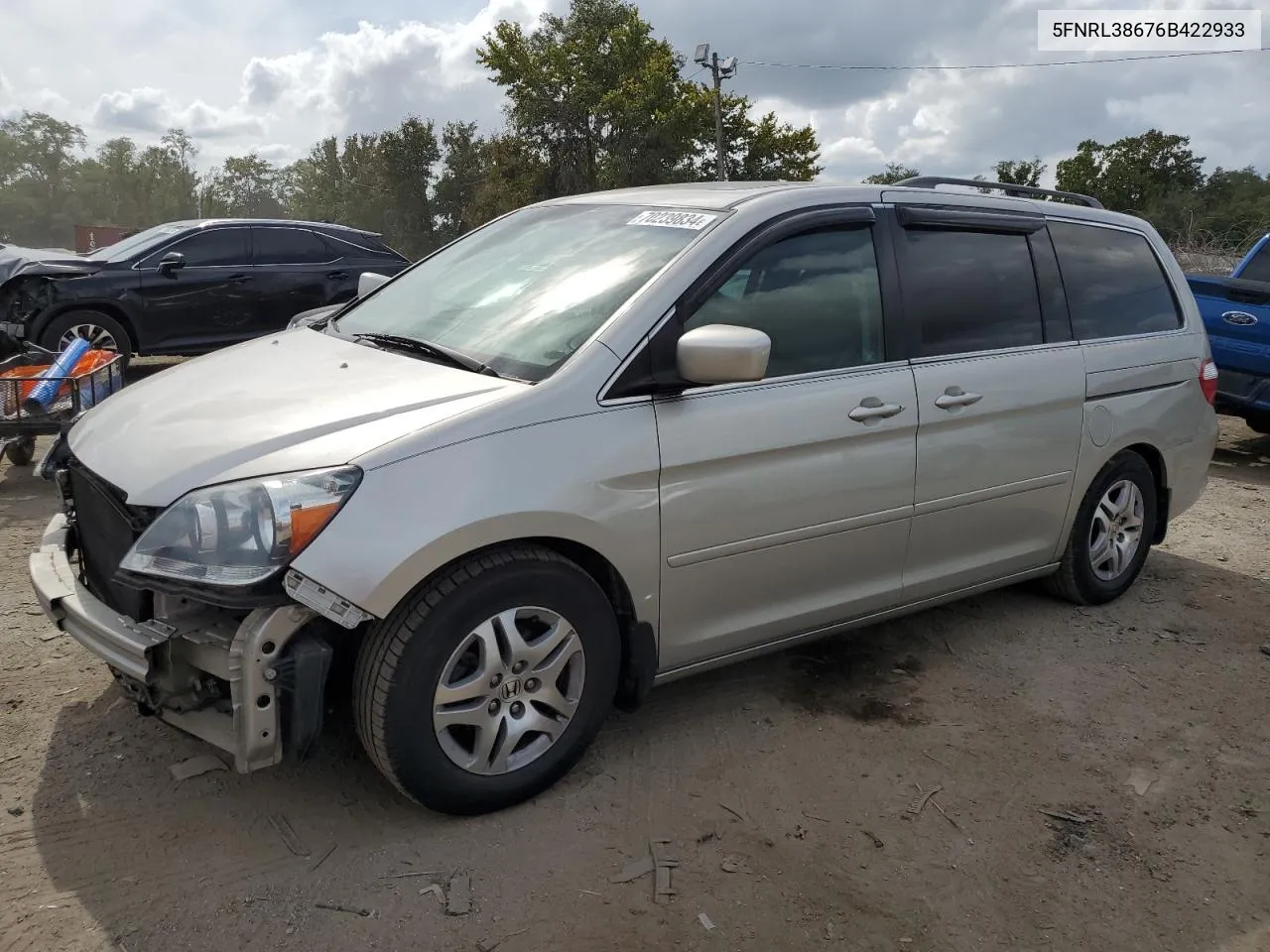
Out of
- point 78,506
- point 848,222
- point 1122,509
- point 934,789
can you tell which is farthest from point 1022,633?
point 78,506

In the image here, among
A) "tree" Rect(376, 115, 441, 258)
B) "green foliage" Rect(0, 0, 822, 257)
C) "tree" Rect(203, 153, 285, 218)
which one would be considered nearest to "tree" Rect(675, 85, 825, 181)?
"green foliage" Rect(0, 0, 822, 257)

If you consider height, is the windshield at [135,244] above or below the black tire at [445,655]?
above

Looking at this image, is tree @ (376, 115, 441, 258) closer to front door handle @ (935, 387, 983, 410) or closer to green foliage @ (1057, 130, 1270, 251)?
green foliage @ (1057, 130, 1270, 251)

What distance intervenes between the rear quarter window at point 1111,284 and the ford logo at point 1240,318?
356cm

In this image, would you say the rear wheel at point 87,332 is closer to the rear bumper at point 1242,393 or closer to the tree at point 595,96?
the rear bumper at point 1242,393

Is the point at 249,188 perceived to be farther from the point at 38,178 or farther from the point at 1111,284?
the point at 1111,284

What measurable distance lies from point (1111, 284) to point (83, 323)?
8.58 meters

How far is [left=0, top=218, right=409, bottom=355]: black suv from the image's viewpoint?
30.3 feet

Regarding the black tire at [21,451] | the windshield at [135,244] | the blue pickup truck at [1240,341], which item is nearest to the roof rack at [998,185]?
the blue pickup truck at [1240,341]

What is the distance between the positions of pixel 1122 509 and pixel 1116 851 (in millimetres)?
2182

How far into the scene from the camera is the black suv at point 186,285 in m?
9.23

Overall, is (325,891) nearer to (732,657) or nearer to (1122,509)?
(732,657)

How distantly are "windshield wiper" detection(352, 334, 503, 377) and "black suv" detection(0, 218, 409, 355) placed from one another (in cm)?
703

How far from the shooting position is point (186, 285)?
389 inches
